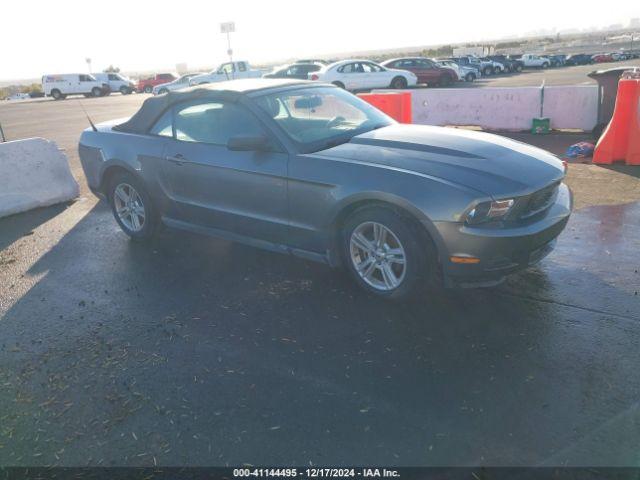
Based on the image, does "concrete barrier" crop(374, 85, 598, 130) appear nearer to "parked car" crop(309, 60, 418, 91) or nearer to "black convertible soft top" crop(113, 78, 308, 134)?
"black convertible soft top" crop(113, 78, 308, 134)

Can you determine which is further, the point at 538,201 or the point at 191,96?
the point at 191,96

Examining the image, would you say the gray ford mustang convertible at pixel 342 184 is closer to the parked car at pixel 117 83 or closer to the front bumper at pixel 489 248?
the front bumper at pixel 489 248

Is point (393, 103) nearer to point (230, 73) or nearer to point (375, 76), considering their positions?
point (375, 76)

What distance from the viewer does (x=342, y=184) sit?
402 centimetres

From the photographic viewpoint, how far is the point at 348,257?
422cm

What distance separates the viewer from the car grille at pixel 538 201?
3.76 metres

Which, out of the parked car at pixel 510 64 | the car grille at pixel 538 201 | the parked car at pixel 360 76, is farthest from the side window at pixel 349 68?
the parked car at pixel 510 64

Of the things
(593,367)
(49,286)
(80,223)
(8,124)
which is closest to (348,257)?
(593,367)

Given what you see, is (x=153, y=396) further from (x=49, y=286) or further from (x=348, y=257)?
(x=49, y=286)

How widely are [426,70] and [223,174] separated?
86.8 feet

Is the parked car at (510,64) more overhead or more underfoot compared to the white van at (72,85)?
more underfoot

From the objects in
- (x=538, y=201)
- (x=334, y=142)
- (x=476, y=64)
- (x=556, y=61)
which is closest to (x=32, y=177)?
(x=334, y=142)

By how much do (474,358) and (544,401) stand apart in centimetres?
52

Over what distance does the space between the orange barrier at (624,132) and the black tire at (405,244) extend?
572 cm
